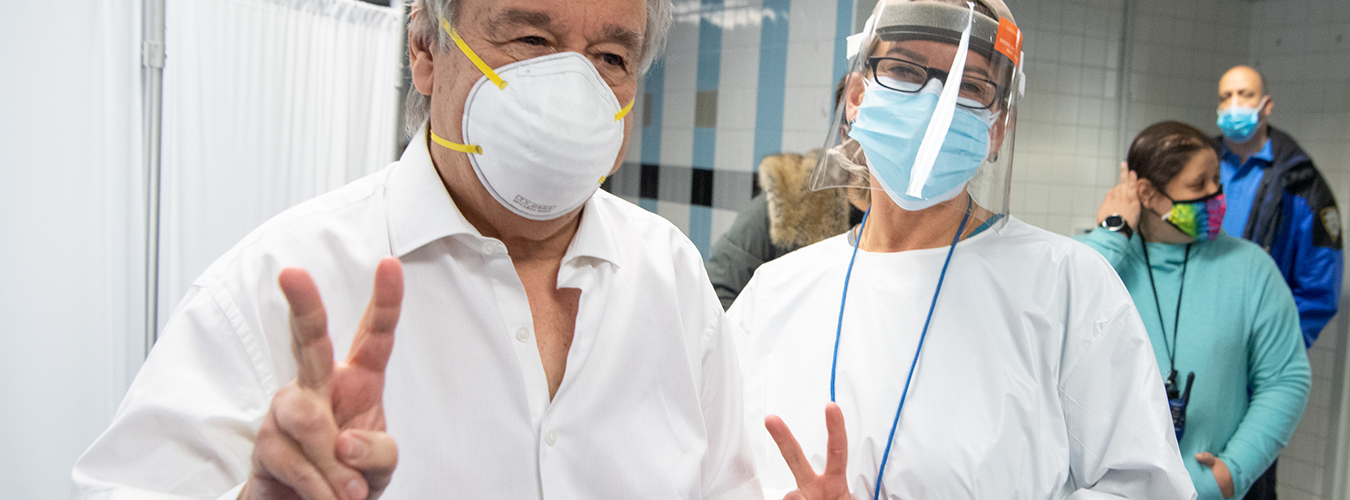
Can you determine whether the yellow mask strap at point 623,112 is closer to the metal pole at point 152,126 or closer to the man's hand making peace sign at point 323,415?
the man's hand making peace sign at point 323,415

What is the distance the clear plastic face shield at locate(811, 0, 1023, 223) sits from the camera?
109cm

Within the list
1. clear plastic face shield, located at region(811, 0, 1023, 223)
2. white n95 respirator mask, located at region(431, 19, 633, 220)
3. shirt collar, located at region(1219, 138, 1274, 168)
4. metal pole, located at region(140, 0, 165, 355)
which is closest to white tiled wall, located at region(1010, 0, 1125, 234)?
shirt collar, located at region(1219, 138, 1274, 168)

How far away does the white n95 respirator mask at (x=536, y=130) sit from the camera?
0.88 m

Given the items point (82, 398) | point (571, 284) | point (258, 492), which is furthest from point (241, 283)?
point (82, 398)

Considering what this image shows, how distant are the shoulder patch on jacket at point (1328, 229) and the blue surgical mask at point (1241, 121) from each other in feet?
1.07

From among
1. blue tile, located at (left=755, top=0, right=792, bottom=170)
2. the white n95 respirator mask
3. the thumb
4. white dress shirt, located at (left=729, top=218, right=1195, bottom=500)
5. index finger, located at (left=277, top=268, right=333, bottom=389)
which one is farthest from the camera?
blue tile, located at (left=755, top=0, right=792, bottom=170)

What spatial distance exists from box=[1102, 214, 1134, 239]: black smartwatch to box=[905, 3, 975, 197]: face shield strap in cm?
101

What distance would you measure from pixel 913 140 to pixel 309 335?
33.0 inches

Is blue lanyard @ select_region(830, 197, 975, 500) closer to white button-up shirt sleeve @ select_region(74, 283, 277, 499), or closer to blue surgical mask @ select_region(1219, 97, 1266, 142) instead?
white button-up shirt sleeve @ select_region(74, 283, 277, 499)

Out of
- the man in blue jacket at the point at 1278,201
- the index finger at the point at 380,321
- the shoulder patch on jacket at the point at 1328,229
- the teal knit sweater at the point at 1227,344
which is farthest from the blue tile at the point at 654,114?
the index finger at the point at 380,321

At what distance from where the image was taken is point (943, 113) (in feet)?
3.54

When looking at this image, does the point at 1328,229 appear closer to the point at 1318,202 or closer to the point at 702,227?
the point at 1318,202

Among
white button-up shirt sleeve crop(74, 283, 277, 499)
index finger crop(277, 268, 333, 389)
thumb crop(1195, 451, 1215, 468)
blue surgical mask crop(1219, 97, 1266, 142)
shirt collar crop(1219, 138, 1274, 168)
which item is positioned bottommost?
thumb crop(1195, 451, 1215, 468)

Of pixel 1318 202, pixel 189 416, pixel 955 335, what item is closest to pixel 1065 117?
pixel 1318 202
